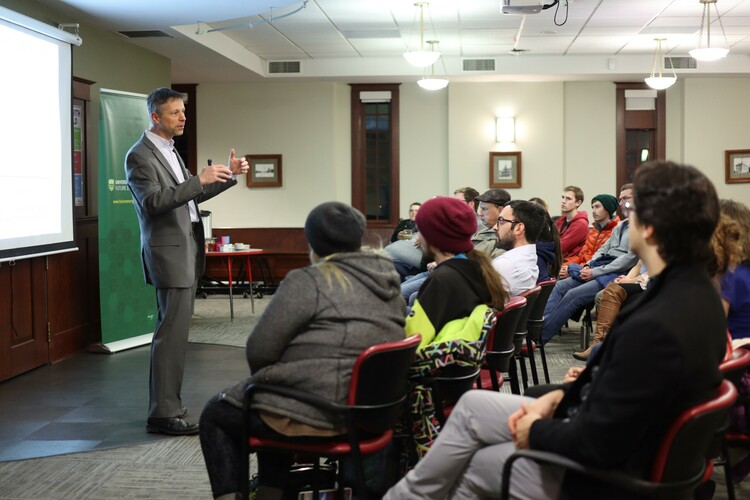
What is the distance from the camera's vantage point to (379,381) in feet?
7.98

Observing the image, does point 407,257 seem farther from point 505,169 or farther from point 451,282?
point 505,169

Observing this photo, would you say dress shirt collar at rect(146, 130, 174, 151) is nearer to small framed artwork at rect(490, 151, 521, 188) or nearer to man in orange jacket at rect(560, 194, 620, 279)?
man in orange jacket at rect(560, 194, 620, 279)

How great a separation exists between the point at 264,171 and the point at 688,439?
11.0m

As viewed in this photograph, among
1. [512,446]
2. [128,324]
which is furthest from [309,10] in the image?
[512,446]

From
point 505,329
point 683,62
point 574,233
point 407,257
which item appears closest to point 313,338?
point 505,329

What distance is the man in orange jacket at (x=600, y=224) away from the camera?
727 cm

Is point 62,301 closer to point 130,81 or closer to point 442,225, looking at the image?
point 130,81

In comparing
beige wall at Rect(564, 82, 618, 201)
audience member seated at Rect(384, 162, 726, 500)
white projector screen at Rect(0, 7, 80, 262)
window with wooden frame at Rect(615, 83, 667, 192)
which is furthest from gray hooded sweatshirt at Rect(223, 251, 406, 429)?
window with wooden frame at Rect(615, 83, 667, 192)

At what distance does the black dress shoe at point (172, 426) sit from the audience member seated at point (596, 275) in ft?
9.87

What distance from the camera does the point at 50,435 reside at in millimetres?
4273

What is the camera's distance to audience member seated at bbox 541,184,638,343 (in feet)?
20.8

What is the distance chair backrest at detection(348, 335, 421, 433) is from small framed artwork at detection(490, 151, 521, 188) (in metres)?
10.1

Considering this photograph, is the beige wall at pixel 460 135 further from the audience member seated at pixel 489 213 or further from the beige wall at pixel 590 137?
the audience member seated at pixel 489 213

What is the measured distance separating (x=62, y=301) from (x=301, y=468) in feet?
14.6
